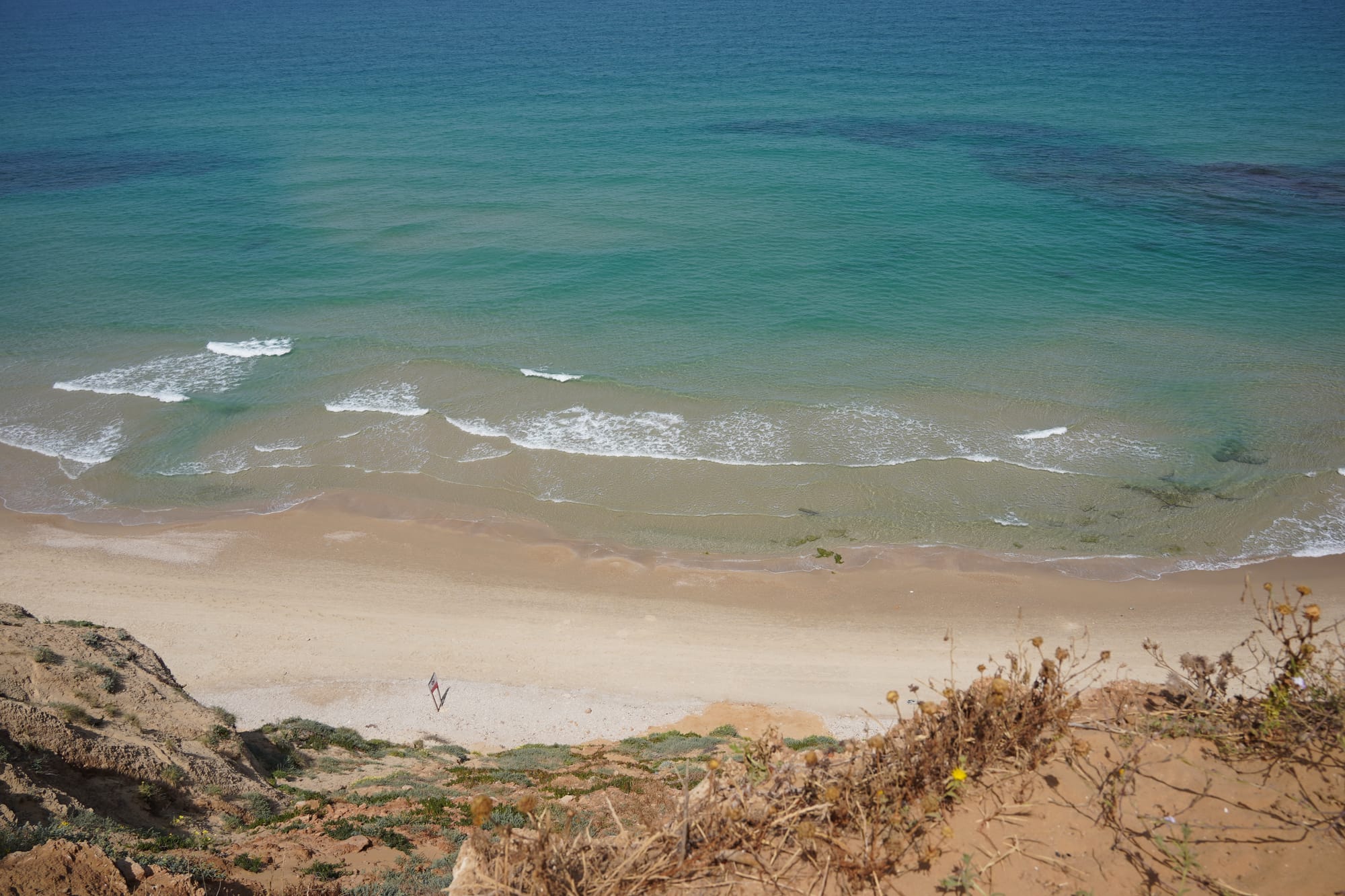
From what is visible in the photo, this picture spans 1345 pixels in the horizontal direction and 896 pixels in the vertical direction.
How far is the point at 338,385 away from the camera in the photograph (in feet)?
93.0

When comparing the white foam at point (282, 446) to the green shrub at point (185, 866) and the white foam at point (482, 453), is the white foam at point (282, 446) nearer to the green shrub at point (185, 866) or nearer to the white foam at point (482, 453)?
the white foam at point (482, 453)

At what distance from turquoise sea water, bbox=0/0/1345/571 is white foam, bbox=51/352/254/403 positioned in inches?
6.3

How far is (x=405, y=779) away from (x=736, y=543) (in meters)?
10.8

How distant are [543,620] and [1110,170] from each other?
131ft

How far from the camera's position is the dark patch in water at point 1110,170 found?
37.9 metres

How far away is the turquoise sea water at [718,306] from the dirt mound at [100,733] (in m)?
10.2

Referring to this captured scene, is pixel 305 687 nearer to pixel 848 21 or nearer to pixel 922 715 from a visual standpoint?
pixel 922 715

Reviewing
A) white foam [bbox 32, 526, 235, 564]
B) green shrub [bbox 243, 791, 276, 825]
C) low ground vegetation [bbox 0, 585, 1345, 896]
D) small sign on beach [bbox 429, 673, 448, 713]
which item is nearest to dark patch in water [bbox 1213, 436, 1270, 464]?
low ground vegetation [bbox 0, 585, 1345, 896]

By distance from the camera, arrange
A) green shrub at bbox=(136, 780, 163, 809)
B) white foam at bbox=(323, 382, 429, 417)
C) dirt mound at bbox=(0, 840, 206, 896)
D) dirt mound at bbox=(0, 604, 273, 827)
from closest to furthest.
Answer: dirt mound at bbox=(0, 840, 206, 896), dirt mound at bbox=(0, 604, 273, 827), green shrub at bbox=(136, 780, 163, 809), white foam at bbox=(323, 382, 429, 417)

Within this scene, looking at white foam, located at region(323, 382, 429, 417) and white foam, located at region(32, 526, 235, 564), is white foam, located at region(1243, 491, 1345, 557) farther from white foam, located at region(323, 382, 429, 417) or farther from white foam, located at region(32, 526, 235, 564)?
white foam, located at region(32, 526, 235, 564)

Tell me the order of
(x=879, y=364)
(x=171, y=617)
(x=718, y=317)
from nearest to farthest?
(x=171, y=617)
(x=879, y=364)
(x=718, y=317)

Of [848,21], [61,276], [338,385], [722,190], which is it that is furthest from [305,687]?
[848,21]

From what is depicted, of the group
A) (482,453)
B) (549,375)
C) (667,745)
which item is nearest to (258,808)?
Result: (667,745)

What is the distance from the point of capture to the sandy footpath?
16.8 metres
